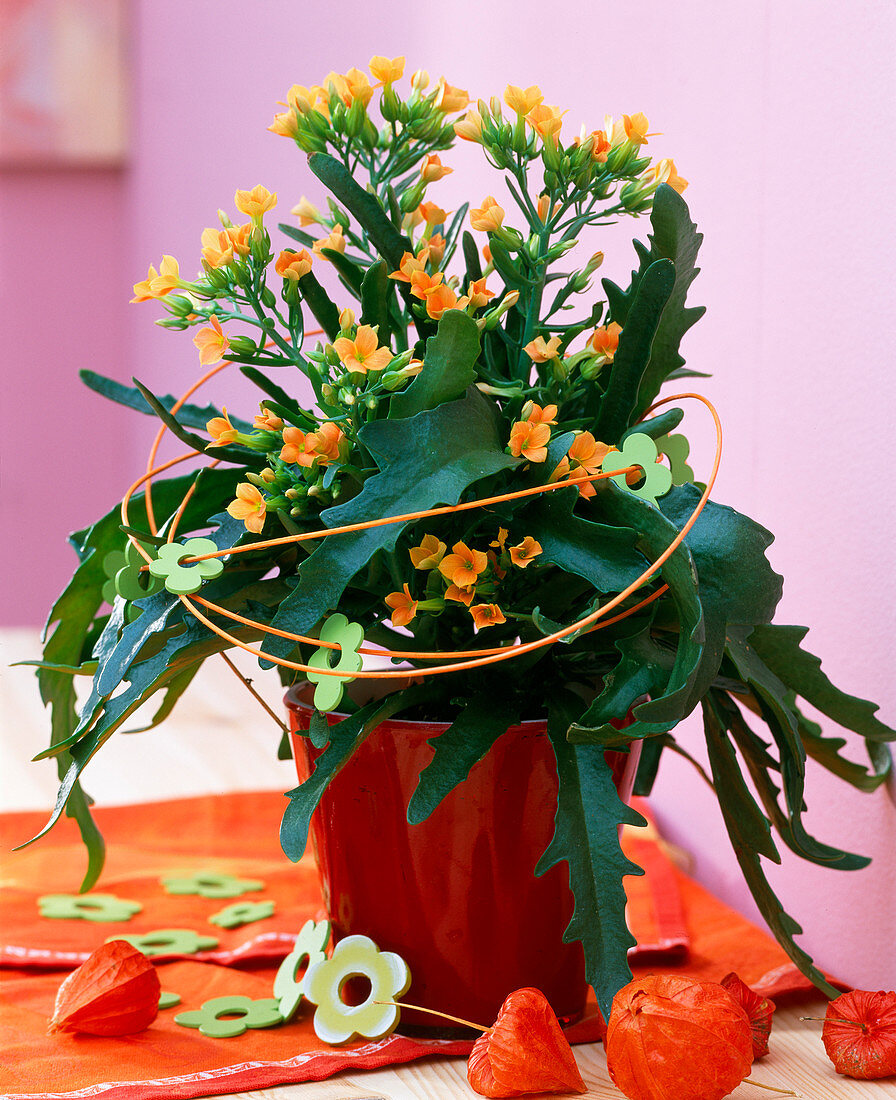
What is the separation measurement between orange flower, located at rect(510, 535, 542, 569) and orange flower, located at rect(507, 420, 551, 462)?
4 centimetres

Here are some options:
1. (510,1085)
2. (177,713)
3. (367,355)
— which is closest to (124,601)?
(367,355)

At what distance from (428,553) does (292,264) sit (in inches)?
6.5

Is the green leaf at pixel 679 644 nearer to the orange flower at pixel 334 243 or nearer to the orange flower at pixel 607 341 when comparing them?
the orange flower at pixel 607 341

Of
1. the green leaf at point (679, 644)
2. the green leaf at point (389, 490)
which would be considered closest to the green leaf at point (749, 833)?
the green leaf at point (679, 644)

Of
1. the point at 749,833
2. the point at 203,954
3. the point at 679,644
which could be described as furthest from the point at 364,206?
the point at 203,954

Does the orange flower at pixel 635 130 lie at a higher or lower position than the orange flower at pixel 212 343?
higher

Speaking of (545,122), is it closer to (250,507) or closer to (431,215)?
(431,215)

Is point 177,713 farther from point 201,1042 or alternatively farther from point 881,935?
point 881,935

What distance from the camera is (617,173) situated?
586mm

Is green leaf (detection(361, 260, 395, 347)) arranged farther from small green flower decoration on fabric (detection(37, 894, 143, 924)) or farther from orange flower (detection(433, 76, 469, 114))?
small green flower decoration on fabric (detection(37, 894, 143, 924))

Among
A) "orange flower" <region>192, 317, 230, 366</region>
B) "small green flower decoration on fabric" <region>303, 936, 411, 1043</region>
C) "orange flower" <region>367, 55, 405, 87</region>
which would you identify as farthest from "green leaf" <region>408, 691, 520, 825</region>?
"orange flower" <region>367, 55, 405, 87</region>

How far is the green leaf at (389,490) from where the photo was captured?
0.53 m

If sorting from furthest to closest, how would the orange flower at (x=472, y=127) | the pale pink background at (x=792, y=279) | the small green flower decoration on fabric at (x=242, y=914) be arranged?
the small green flower decoration on fabric at (x=242, y=914) < the pale pink background at (x=792, y=279) < the orange flower at (x=472, y=127)

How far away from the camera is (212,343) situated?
0.56m
